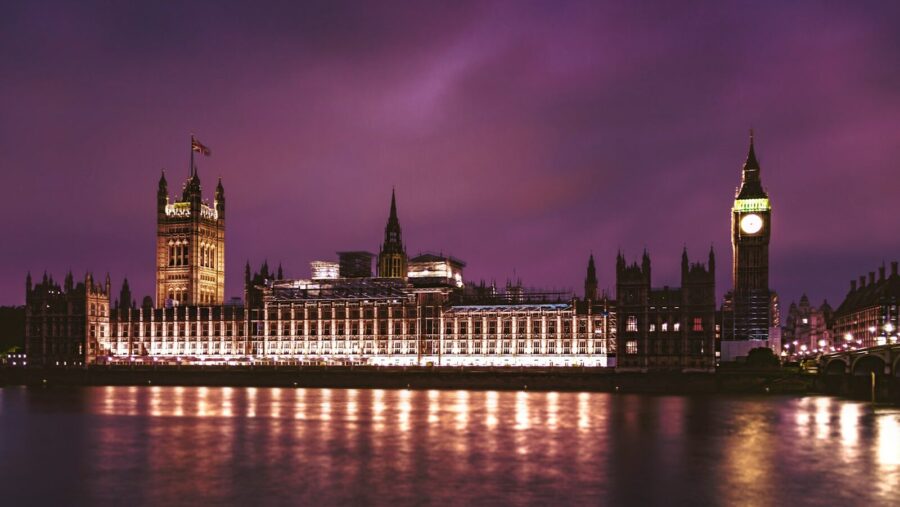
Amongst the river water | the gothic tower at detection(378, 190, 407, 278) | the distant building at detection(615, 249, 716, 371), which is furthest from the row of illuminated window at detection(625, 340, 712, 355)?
the gothic tower at detection(378, 190, 407, 278)

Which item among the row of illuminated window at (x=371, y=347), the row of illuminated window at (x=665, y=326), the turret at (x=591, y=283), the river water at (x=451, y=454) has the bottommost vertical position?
the river water at (x=451, y=454)

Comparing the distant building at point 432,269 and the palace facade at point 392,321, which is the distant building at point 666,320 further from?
the distant building at point 432,269

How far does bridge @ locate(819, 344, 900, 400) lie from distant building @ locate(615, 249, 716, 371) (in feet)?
56.1

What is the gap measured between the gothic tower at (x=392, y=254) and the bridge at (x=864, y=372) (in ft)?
252

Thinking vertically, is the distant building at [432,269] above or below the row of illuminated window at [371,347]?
above

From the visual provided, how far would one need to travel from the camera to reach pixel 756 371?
441 ft

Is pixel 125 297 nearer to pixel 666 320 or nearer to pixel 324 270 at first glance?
pixel 324 270

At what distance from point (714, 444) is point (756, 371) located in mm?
69697

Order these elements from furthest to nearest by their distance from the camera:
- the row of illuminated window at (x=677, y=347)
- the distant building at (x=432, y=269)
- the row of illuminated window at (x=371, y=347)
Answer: the distant building at (x=432, y=269) < the row of illuminated window at (x=371, y=347) < the row of illuminated window at (x=677, y=347)

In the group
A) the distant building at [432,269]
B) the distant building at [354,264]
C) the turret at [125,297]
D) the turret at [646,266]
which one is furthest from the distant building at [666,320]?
the turret at [125,297]

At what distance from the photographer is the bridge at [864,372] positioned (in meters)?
107

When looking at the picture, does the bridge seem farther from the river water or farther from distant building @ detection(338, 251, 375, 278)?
distant building @ detection(338, 251, 375, 278)

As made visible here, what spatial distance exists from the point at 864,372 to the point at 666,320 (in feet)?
99.2

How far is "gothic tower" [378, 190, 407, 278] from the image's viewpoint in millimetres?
186500
